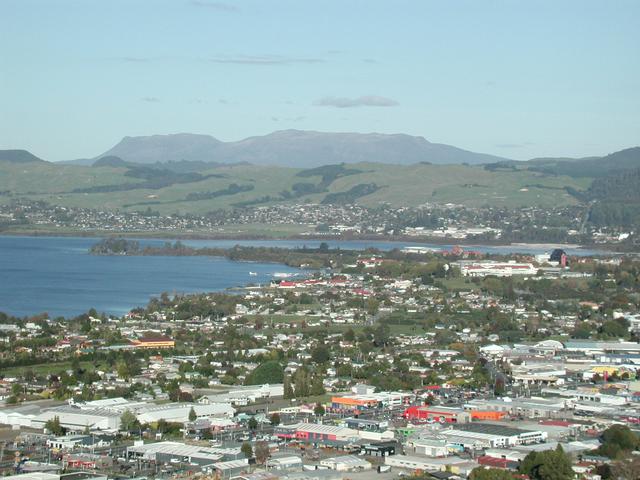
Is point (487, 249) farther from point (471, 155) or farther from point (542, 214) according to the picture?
point (471, 155)

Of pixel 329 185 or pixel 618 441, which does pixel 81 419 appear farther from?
pixel 329 185

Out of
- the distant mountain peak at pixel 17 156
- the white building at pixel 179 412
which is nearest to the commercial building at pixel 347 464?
the white building at pixel 179 412

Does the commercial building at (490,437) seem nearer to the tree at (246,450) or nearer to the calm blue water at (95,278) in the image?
the tree at (246,450)

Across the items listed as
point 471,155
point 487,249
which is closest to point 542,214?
point 487,249

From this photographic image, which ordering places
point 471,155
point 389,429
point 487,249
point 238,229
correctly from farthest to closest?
1. point 471,155
2. point 238,229
3. point 487,249
4. point 389,429

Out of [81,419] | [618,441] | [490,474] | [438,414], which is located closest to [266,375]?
[438,414]

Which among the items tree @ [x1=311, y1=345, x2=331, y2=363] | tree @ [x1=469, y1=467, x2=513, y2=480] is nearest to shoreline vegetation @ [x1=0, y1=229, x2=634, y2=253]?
tree @ [x1=311, y1=345, x2=331, y2=363]

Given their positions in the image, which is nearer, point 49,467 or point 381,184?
point 49,467
